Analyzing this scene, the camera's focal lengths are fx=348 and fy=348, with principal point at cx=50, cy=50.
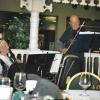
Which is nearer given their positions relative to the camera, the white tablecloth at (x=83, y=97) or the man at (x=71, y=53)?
the white tablecloth at (x=83, y=97)

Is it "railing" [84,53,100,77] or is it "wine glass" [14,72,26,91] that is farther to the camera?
"railing" [84,53,100,77]

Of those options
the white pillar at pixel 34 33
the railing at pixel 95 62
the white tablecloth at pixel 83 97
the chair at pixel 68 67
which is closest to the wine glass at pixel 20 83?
the white tablecloth at pixel 83 97

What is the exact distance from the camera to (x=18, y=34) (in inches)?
354

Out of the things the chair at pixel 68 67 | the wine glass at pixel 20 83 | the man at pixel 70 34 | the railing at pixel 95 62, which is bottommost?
the railing at pixel 95 62

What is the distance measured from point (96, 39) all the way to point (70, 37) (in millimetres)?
985

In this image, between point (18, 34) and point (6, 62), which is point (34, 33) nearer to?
point (18, 34)

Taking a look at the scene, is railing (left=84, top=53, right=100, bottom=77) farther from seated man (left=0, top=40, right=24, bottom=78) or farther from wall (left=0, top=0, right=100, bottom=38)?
wall (left=0, top=0, right=100, bottom=38)

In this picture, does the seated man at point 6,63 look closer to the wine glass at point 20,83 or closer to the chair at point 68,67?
the chair at point 68,67

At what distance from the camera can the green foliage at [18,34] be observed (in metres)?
8.94

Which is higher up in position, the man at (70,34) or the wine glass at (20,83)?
the wine glass at (20,83)

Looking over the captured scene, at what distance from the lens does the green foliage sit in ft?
29.3

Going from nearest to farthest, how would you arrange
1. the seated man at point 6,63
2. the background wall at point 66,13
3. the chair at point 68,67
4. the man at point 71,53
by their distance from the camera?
the seated man at point 6,63, the chair at point 68,67, the man at point 71,53, the background wall at point 66,13

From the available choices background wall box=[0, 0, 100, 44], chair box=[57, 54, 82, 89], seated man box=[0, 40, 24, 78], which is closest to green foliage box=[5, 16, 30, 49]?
background wall box=[0, 0, 100, 44]

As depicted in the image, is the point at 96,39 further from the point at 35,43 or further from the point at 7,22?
the point at 7,22
